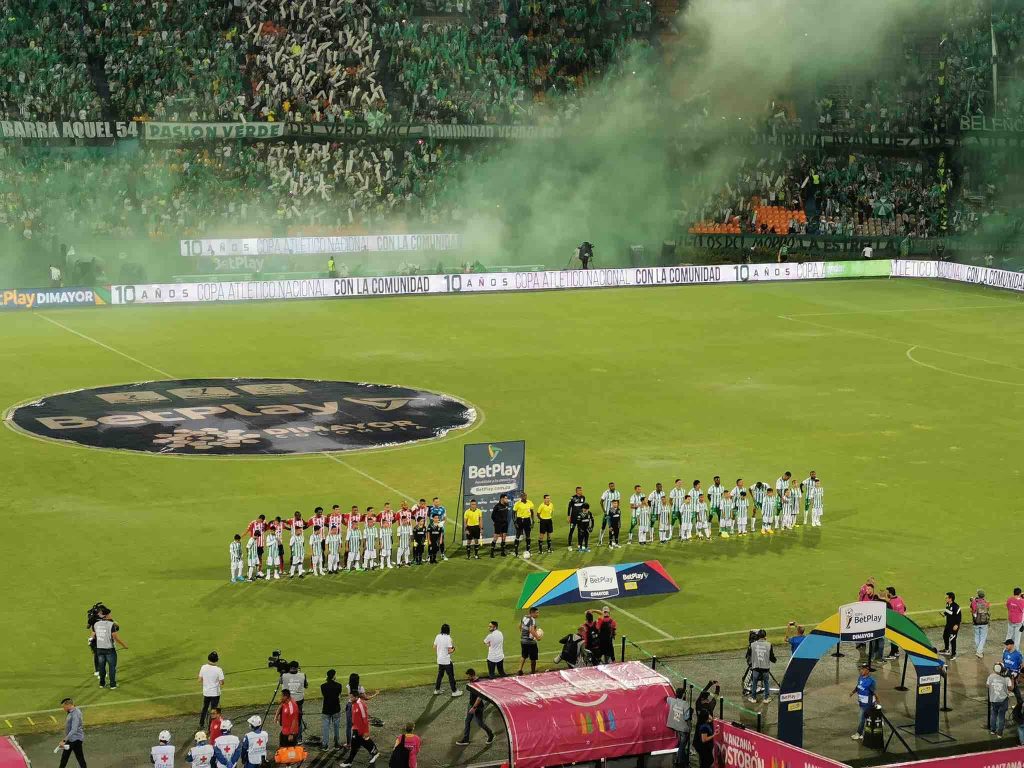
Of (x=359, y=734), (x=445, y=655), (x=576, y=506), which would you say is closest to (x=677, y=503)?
(x=576, y=506)

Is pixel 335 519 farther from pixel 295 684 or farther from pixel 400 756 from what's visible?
pixel 400 756

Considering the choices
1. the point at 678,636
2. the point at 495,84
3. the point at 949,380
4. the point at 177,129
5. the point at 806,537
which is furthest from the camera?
the point at 495,84

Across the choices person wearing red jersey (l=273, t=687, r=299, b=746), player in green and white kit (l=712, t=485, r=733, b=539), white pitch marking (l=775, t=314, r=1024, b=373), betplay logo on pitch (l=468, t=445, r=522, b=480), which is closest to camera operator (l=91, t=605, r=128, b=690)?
person wearing red jersey (l=273, t=687, r=299, b=746)

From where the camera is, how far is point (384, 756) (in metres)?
20.2

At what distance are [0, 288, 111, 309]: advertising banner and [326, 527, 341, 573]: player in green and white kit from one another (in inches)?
1405

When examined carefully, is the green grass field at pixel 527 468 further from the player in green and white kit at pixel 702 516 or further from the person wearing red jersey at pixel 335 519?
the person wearing red jersey at pixel 335 519

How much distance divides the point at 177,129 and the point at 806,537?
48336 millimetres

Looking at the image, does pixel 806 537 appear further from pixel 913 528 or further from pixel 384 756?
pixel 384 756

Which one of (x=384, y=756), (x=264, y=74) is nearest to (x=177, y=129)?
(x=264, y=74)

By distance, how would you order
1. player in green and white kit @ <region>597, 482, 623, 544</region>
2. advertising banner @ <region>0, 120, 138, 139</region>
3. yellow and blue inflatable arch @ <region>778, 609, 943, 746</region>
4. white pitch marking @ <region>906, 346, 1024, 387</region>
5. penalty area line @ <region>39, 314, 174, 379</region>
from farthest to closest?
advertising banner @ <region>0, 120, 138, 139</region> → white pitch marking @ <region>906, 346, 1024, 387</region> → penalty area line @ <region>39, 314, 174, 379</region> → player in green and white kit @ <region>597, 482, 623, 544</region> → yellow and blue inflatable arch @ <region>778, 609, 943, 746</region>

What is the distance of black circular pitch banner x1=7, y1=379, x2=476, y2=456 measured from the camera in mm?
38750

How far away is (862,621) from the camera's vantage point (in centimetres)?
2077

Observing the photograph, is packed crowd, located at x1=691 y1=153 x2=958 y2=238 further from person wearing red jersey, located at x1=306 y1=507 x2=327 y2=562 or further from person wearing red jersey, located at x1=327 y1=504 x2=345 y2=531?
person wearing red jersey, located at x1=306 y1=507 x2=327 y2=562

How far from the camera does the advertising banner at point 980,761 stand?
17.3 meters
